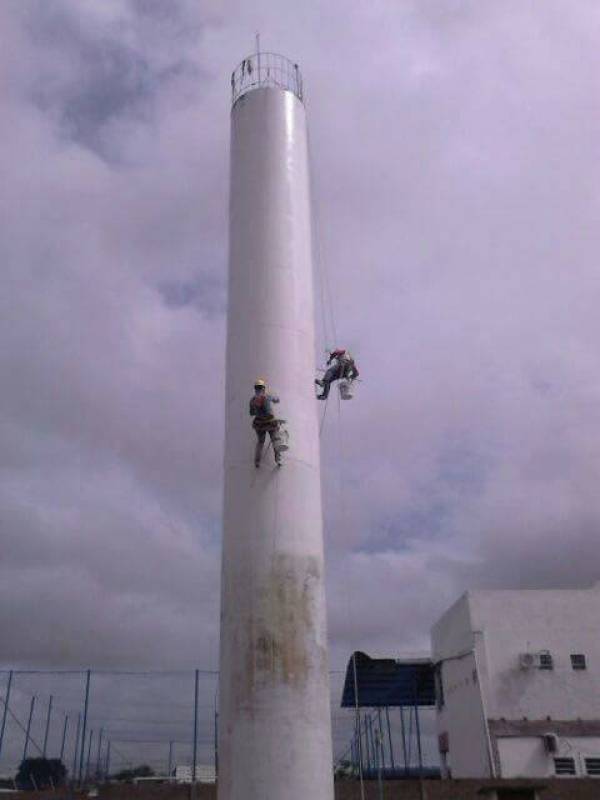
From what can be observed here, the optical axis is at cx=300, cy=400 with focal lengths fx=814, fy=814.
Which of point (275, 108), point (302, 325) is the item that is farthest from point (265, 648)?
point (275, 108)

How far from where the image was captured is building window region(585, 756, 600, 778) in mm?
29141

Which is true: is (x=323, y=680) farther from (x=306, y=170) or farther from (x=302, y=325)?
(x=306, y=170)

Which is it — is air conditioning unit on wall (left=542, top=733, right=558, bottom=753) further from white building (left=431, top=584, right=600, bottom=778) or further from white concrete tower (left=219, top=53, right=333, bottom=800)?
white concrete tower (left=219, top=53, right=333, bottom=800)

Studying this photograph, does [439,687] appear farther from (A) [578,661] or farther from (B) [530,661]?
(A) [578,661]

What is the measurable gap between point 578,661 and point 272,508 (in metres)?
20.9

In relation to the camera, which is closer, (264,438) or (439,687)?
(264,438)

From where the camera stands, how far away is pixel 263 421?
595 inches

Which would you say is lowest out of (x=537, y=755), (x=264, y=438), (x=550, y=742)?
(x=537, y=755)

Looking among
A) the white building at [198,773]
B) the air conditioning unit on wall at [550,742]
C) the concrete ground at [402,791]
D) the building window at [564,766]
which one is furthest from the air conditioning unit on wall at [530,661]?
the white building at [198,773]

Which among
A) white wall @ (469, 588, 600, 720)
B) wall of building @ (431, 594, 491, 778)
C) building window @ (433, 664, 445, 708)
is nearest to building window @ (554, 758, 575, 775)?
white wall @ (469, 588, 600, 720)

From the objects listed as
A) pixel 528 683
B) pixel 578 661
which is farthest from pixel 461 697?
pixel 578 661

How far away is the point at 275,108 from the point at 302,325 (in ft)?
19.2

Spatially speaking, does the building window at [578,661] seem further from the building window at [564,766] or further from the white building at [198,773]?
the white building at [198,773]

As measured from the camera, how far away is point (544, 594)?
1264 inches
